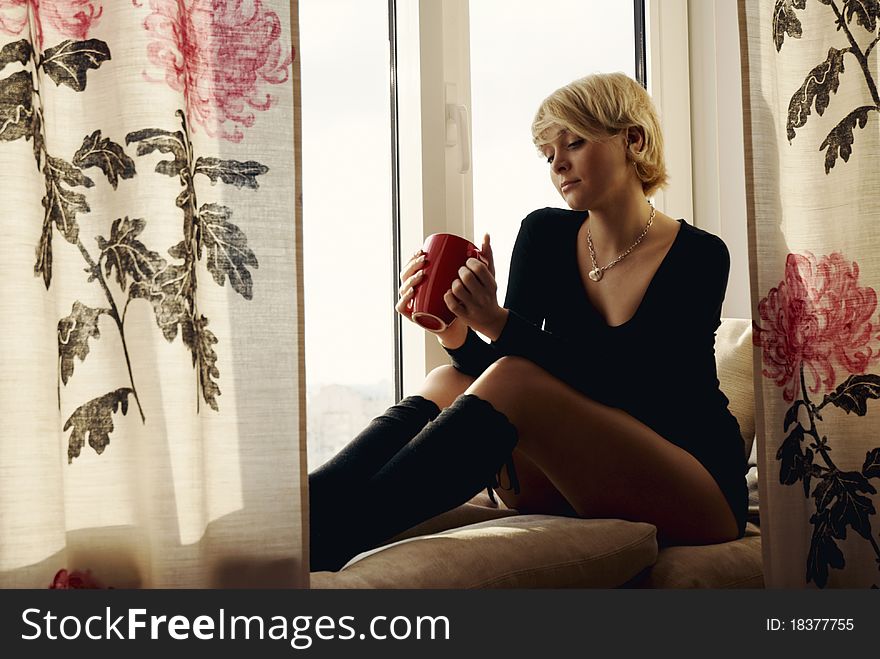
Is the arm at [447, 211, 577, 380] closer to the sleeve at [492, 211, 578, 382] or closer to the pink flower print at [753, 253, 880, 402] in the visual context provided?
the sleeve at [492, 211, 578, 382]

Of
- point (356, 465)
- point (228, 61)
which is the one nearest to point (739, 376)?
point (356, 465)

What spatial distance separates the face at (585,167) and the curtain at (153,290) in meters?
0.69

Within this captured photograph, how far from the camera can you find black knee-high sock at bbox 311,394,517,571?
3.80 feet

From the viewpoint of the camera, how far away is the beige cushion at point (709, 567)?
1.28 m

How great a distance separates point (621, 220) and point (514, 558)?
2.54 feet

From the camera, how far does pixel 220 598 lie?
97 cm

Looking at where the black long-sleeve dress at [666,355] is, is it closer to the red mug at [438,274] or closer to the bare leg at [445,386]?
the bare leg at [445,386]

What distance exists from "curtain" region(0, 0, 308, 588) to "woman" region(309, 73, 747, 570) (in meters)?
0.17

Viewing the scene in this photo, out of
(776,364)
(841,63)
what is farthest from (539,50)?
(776,364)

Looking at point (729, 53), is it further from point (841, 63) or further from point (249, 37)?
point (249, 37)

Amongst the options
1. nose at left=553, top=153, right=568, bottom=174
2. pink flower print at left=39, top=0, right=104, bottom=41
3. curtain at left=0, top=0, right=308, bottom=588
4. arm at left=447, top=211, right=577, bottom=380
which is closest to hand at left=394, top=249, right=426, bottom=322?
arm at left=447, top=211, right=577, bottom=380

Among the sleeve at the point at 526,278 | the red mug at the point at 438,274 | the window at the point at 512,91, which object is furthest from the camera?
the window at the point at 512,91

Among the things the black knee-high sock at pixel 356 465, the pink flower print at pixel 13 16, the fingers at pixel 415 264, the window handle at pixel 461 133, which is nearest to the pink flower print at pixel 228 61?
the pink flower print at pixel 13 16

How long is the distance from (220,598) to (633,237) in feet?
3.41
